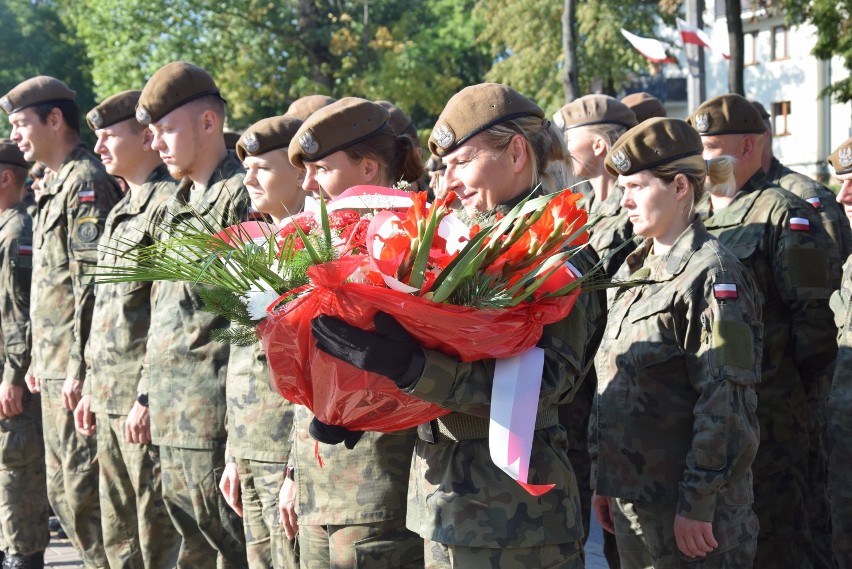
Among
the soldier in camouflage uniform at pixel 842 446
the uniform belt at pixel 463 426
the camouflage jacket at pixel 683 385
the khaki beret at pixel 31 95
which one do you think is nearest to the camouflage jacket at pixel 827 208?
the soldier in camouflage uniform at pixel 842 446

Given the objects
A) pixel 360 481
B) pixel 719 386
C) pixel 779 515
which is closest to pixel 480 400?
pixel 360 481

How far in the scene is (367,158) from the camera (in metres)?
4.05

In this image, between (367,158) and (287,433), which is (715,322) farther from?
(287,433)

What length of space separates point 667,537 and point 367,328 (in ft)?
5.57

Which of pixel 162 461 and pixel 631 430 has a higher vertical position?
pixel 631 430

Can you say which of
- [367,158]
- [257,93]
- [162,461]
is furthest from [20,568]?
[257,93]

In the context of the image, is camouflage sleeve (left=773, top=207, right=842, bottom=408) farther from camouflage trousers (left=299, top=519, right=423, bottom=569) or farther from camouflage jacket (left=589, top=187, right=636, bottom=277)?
camouflage trousers (left=299, top=519, right=423, bottom=569)

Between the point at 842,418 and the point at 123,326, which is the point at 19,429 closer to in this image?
the point at 123,326

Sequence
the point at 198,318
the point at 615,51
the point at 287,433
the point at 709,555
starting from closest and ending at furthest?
the point at 709,555 < the point at 287,433 < the point at 198,318 < the point at 615,51

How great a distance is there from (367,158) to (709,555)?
5.80ft

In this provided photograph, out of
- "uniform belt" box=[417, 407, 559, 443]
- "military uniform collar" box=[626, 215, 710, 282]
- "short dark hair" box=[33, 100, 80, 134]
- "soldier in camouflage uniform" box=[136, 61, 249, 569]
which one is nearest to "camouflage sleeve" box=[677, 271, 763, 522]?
"military uniform collar" box=[626, 215, 710, 282]

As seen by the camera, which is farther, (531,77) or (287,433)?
(531,77)

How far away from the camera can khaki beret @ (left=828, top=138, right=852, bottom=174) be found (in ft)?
17.6

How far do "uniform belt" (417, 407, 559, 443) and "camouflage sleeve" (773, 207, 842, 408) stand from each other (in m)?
2.38
